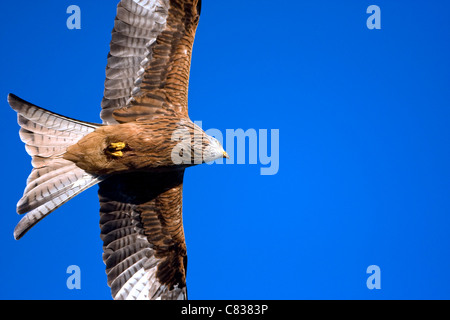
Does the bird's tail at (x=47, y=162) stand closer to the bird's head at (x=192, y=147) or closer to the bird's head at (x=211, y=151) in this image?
the bird's head at (x=192, y=147)

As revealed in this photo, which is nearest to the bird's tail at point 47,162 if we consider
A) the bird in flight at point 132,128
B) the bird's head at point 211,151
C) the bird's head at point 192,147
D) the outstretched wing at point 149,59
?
the bird in flight at point 132,128

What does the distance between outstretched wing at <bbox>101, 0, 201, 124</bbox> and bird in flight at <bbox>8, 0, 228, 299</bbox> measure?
0.05ft

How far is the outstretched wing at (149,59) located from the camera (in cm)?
879

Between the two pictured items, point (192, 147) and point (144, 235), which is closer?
point (192, 147)

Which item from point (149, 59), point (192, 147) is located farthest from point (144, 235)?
point (149, 59)

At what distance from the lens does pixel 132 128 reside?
866 cm

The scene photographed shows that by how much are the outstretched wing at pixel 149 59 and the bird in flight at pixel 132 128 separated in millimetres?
14

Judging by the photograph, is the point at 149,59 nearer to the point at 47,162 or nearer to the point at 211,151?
the point at 211,151

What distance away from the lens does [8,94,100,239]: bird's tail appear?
8.48 m

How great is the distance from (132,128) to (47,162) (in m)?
1.28

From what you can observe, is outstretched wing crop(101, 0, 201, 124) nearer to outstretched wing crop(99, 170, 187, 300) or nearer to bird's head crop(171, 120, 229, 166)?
bird's head crop(171, 120, 229, 166)
